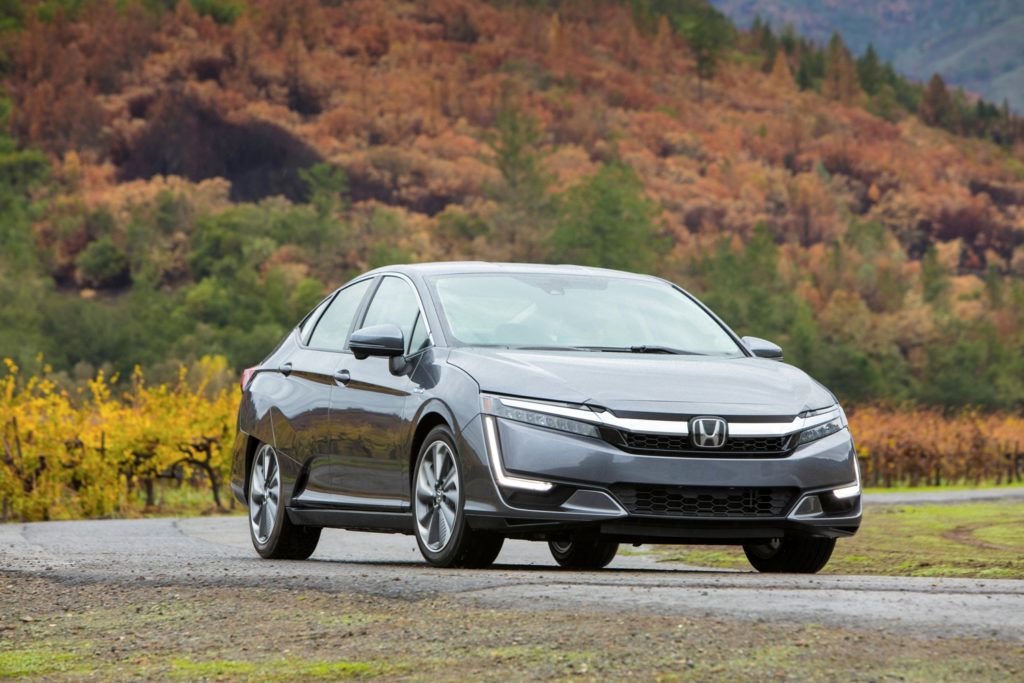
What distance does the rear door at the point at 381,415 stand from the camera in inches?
388

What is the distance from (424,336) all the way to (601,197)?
123m

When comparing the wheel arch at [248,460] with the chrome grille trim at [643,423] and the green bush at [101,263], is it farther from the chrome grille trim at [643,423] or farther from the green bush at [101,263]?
the green bush at [101,263]

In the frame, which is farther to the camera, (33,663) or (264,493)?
(264,493)

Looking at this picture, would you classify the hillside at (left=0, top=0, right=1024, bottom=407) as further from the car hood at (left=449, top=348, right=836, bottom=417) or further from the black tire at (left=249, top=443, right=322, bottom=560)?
the car hood at (left=449, top=348, right=836, bottom=417)

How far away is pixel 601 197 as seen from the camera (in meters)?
132

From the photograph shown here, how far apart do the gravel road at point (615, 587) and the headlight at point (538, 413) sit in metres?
0.70

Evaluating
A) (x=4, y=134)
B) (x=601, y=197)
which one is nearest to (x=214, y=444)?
(x=601, y=197)

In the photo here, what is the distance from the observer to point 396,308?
34.7 ft

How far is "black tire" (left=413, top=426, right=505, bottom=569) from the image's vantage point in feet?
30.5

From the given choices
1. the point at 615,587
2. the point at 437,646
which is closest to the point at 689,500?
the point at 615,587

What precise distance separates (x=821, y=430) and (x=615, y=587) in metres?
1.72

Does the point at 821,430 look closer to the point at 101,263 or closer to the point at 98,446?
the point at 98,446

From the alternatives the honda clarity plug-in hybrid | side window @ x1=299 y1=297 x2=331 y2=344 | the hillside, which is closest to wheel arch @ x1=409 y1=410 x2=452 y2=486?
the honda clarity plug-in hybrid

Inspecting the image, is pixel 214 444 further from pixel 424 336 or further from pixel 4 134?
pixel 4 134
